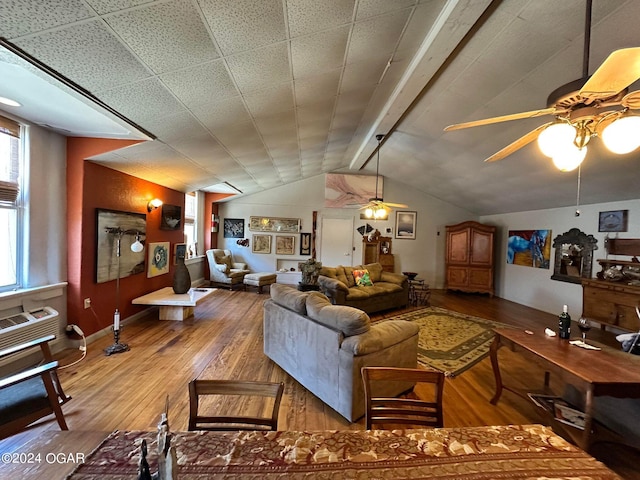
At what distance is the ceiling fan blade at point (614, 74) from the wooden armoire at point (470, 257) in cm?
625

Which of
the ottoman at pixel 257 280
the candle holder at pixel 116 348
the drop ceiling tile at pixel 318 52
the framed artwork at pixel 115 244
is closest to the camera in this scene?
the drop ceiling tile at pixel 318 52

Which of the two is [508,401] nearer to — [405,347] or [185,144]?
[405,347]

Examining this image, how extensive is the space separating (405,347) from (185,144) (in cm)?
331

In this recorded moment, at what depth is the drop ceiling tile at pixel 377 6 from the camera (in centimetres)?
180

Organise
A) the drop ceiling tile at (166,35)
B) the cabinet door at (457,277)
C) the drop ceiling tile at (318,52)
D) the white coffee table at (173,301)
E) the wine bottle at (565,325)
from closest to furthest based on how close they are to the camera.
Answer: the drop ceiling tile at (166,35) → the drop ceiling tile at (318,52) → the wine bottle at (565,325) → the white coffee table at (173,301) → the cabinet door at (457,277)

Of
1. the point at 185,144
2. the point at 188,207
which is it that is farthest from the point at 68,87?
the point at 188,207

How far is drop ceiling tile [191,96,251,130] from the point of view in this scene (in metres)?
2.57

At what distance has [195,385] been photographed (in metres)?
1.15

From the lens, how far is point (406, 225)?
793cm

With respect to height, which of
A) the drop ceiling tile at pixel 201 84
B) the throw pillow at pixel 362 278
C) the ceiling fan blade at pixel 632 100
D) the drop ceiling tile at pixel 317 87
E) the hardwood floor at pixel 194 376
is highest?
the drop ceiling tile at pixel 317 87

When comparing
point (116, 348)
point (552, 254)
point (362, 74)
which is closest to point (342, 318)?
point (362, 74)

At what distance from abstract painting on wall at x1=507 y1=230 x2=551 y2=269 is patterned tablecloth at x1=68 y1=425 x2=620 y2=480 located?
606cm

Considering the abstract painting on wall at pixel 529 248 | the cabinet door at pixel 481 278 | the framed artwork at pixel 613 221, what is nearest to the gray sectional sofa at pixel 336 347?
the framed artwork at pixel 613 221

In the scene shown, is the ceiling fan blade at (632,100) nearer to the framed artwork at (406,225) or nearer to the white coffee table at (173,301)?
the white coffee table at (173,301)
